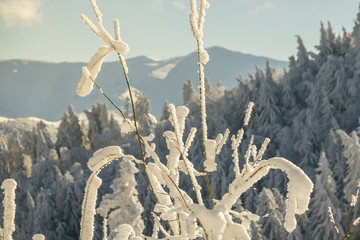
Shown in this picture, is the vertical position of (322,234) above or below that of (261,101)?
below

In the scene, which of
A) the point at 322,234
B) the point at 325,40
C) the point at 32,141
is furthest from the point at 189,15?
the point at 32,141

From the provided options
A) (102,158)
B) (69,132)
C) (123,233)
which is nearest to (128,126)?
(102,158)

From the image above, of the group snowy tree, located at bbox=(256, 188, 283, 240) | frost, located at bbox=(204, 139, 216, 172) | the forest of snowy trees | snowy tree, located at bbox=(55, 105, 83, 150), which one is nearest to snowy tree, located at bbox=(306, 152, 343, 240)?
the forest of snowy trees

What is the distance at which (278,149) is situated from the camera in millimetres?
24219

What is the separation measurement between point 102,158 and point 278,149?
24.2 meters

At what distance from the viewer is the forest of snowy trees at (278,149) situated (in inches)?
626

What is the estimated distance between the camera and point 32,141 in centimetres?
4222

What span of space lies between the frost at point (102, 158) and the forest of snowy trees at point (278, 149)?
44.9ft

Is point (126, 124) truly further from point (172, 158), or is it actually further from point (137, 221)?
point (137, 221)

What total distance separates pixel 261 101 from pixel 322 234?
14.1 m

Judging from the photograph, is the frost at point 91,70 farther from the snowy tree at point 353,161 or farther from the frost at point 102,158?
the snowy tree at point 353,161

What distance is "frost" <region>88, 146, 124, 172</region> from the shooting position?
1459mm

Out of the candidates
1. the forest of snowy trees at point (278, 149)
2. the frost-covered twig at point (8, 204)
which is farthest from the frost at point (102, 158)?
the forest of snowy trees at point (278, 149)

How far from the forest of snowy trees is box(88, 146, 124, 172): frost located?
1369cm
